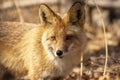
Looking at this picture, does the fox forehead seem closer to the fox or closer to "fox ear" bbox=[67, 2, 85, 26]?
the fox

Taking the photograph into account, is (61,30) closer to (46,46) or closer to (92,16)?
(46,46)

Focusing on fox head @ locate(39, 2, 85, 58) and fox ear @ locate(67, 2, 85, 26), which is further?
fox ear @ locate(67, 2, 85, 26)

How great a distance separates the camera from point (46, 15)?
25.3ft

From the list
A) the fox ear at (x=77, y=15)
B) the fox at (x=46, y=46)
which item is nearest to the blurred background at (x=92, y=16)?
the fox at (x=46, y=46)

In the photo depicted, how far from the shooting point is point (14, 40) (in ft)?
27.4

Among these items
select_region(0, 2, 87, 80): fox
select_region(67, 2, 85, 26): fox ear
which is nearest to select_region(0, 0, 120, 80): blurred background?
select_region(0, 2, 87, 80): fox

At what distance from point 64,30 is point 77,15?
1.14 ft

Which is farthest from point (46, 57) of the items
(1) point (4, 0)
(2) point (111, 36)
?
(1) point (4, 0)

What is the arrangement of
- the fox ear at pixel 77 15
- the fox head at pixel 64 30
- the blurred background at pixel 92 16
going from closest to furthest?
the fox head at pixel 64 30 → the fox ear at pixel 77 15 → the blurred background at pixel 92 16

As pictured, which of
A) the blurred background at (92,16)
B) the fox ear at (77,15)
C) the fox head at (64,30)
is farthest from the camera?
the blurred background at (92,16)

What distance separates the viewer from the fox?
297 inches

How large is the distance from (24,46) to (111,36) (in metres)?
6.14

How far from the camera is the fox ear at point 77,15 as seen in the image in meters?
7.59

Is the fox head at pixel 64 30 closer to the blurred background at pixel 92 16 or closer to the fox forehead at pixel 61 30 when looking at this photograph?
the fox forehead at pixel 61 30
